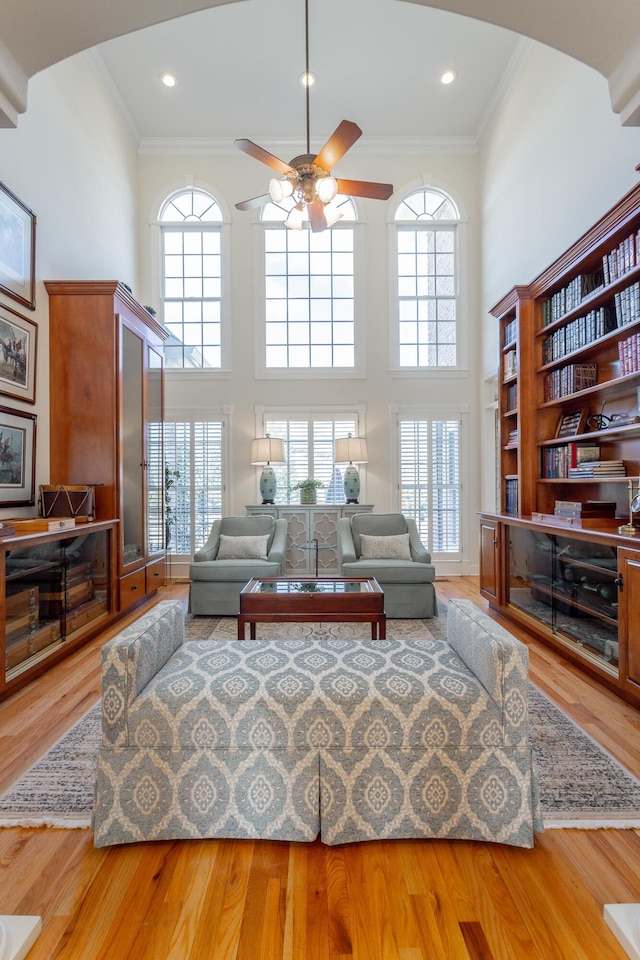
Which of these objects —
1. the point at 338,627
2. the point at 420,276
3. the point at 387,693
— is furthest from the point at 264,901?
the point at 420,276

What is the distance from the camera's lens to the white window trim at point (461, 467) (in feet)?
20.0

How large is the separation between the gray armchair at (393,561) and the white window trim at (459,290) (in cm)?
226

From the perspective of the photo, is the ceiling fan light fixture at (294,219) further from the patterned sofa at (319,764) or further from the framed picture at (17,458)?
the patterned sofa at (319,764)

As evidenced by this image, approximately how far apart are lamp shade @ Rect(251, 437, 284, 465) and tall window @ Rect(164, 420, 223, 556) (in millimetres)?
763

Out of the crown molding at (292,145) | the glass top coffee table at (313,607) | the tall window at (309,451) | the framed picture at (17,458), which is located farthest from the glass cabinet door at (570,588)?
the crown molding at (292,145)

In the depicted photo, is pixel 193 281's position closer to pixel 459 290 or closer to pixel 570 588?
pixel 459 290

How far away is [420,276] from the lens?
6258 millimetres

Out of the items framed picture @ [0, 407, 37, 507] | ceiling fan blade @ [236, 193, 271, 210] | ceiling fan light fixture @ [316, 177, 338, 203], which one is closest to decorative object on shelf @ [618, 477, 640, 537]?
ceiling fan light fixture @ [316, 177, 338, 203]

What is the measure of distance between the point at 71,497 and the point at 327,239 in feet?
15.1

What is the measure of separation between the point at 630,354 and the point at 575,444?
830 millimetres

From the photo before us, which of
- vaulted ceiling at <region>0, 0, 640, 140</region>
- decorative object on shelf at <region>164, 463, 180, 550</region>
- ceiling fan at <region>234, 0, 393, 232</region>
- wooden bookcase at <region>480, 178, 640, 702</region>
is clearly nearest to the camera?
wooden bookcase at <region>480, 178, 640, 702</region>

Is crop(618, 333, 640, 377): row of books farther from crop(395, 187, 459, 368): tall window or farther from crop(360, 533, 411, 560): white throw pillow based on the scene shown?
crop(395, 187, 459, 368): tall window

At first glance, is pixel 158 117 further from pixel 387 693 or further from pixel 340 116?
pixel 387 693

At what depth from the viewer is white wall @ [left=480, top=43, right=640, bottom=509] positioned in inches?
142
